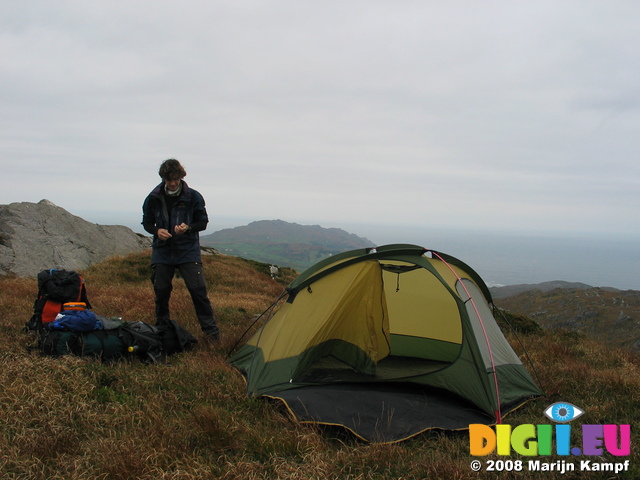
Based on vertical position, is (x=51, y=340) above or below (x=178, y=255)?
below

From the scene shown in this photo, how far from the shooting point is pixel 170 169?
22.7 feet

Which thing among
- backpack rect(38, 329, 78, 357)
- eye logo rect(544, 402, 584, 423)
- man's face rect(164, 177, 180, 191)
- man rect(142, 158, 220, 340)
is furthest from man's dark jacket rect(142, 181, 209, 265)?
eye logo rect(544, 402, 584, 423)

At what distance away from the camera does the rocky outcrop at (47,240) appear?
48.9 feet

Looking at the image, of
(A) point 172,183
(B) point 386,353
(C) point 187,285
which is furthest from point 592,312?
(A) point 172,183

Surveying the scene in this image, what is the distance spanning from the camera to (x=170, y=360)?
6547 millimetres

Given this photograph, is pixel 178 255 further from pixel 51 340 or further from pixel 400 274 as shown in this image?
pixel 400 274

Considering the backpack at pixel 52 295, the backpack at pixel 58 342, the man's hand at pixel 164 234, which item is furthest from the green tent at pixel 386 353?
the backpack at pixel 52 295

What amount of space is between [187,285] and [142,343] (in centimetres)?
121

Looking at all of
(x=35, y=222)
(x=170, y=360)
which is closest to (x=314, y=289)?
(x=170, y=360)

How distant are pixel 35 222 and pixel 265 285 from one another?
9641 millimetres

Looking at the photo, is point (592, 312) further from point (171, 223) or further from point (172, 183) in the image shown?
point (172, 183)

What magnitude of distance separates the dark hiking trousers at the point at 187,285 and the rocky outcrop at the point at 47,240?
9.50m

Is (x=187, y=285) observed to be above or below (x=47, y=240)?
below

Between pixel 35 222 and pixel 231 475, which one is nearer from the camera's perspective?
pixel 231 475
